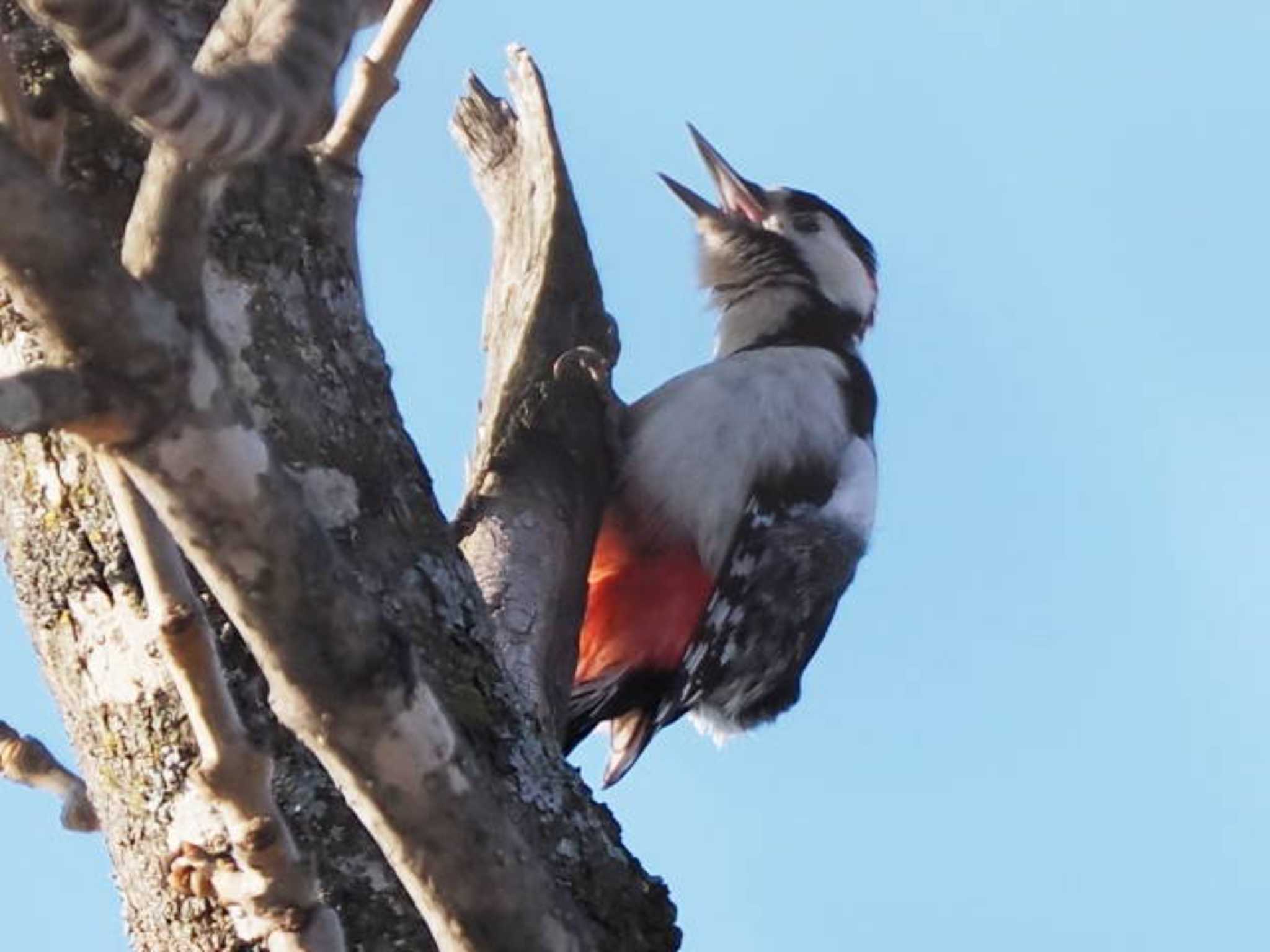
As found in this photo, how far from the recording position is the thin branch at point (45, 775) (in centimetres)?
275

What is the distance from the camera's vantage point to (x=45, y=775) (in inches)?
110

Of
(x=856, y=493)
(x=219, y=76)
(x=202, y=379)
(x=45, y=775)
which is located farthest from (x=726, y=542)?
(x=219, y=76)

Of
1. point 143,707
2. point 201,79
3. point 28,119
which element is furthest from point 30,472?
point 201,79

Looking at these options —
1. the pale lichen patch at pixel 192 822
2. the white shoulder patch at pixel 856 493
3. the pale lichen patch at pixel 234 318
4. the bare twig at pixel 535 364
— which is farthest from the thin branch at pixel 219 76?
the white shoulder patch at pixel 856 493

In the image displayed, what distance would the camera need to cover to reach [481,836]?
7.69 ft

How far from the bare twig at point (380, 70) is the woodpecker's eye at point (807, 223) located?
3.37 m

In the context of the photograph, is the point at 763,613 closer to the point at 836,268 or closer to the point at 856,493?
the point at 856,493

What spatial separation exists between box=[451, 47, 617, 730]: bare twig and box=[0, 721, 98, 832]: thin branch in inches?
48.8

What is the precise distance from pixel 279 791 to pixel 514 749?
28 cm

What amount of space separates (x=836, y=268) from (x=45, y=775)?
13.1ft

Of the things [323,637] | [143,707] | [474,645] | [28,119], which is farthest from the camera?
[474,645]

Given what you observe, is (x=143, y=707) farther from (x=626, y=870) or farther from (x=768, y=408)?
(x=768, y=408)

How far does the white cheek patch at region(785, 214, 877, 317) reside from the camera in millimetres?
6469

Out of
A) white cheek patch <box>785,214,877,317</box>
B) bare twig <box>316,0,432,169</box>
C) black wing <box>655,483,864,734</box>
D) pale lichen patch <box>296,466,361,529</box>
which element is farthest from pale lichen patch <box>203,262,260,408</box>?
white cheek patch <box>785,214,877,317</box>
